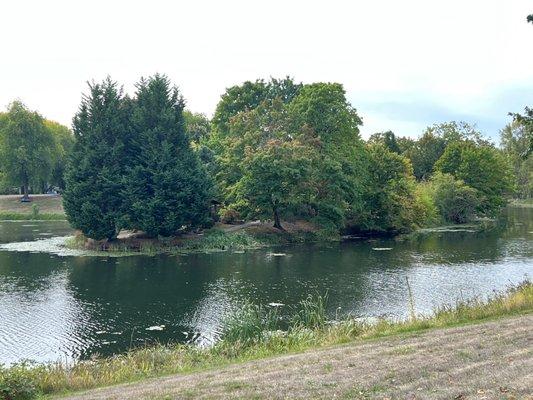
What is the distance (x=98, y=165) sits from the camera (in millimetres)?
44875

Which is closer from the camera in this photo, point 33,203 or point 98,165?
point 98,165

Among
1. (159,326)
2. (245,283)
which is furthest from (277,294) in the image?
(159,326)

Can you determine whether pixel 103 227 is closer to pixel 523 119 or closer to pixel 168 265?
pixel 168 265

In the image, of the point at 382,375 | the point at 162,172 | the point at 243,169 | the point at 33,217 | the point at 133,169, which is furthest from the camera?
the point at 33,217

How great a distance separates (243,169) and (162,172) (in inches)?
370

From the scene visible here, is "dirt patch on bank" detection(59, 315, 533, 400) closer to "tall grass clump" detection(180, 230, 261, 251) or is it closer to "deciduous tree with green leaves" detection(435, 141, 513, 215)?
"tall grass clump" detection(180, 230, 261, 251)

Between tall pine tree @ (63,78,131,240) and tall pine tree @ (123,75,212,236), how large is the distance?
3.85ft

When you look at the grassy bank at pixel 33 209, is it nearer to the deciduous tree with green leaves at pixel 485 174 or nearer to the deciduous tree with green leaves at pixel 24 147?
the deciduous tree with green leaves at pixel 24 147

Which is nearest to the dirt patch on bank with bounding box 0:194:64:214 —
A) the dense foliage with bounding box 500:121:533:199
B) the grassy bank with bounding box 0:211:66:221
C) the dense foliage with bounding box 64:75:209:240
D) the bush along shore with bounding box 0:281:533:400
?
the grassy bank with bounding box 0:211:66:221

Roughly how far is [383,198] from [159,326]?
38722 millimetres

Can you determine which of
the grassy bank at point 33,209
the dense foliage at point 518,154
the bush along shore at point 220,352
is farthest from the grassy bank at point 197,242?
the dense foliage at point 518,154

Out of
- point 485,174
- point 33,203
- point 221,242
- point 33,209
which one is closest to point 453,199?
point 485,174

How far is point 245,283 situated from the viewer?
29859mm

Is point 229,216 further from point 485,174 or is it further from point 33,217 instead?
point 485,174
